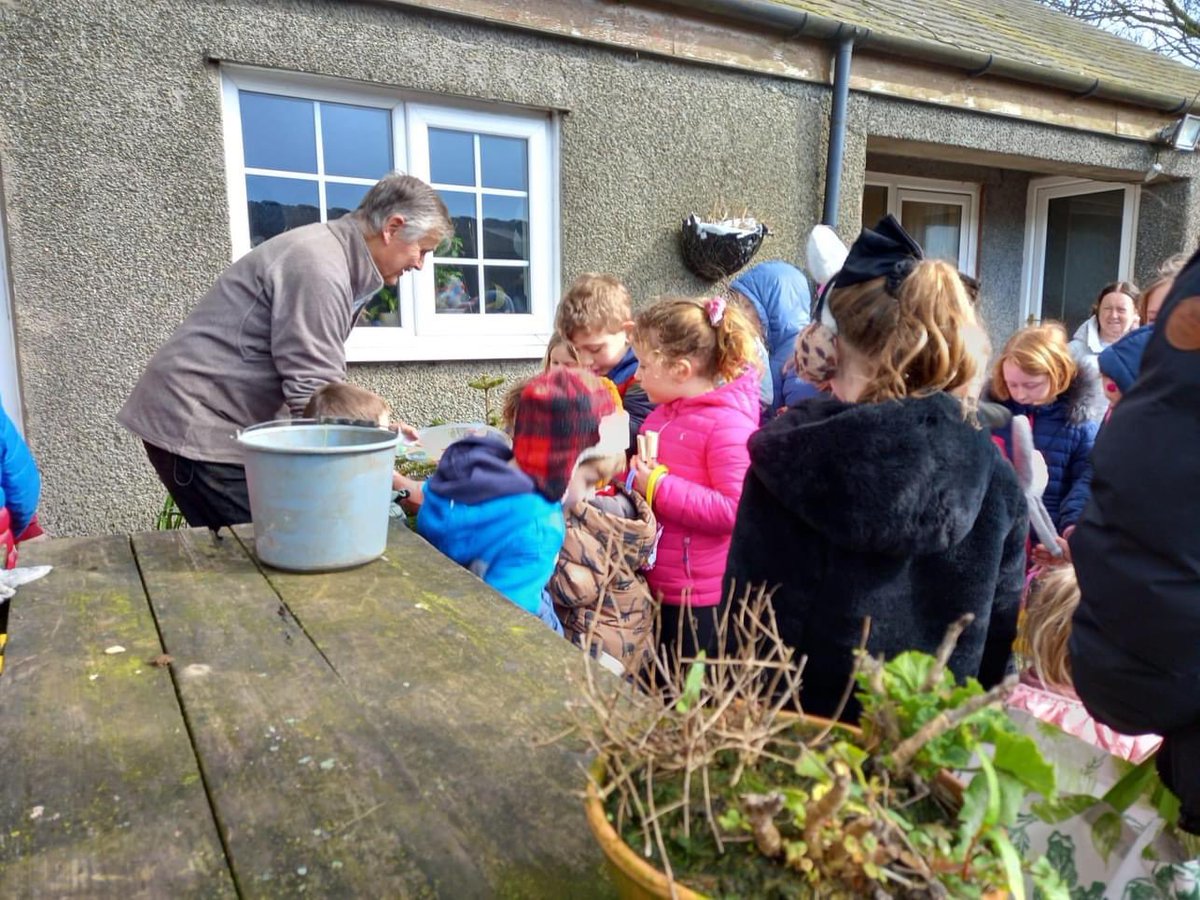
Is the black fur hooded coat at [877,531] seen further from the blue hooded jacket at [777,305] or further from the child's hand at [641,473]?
the blue hooded jacket at [777,305]

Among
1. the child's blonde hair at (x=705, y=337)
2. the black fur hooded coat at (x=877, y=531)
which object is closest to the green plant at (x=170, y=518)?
the child's blonde hair at (x=705, y=337)

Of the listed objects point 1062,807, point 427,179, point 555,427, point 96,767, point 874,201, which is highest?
point 874,201

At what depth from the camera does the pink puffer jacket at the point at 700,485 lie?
2.20 metres

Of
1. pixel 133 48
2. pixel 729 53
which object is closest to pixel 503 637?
pixel 133 48

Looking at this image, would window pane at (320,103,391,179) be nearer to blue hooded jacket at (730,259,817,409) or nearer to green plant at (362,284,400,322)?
green plant at (362,284,400,322)

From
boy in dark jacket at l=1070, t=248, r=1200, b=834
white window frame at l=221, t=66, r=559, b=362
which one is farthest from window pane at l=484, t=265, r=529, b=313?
boy in dark jacket at l=1070, t=248, r=1200, b=834

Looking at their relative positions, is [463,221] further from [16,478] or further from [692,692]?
[692,692]

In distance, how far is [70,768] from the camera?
3.33 ft

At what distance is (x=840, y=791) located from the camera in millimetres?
551

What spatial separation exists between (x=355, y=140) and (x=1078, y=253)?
718cm

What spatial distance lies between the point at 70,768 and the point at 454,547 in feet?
3.33

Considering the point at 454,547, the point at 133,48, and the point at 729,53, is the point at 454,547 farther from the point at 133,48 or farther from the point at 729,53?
the point at 729,53

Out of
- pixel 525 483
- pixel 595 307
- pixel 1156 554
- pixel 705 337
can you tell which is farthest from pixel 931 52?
pixel 1156 554

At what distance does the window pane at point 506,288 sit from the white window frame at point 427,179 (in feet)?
0.14
